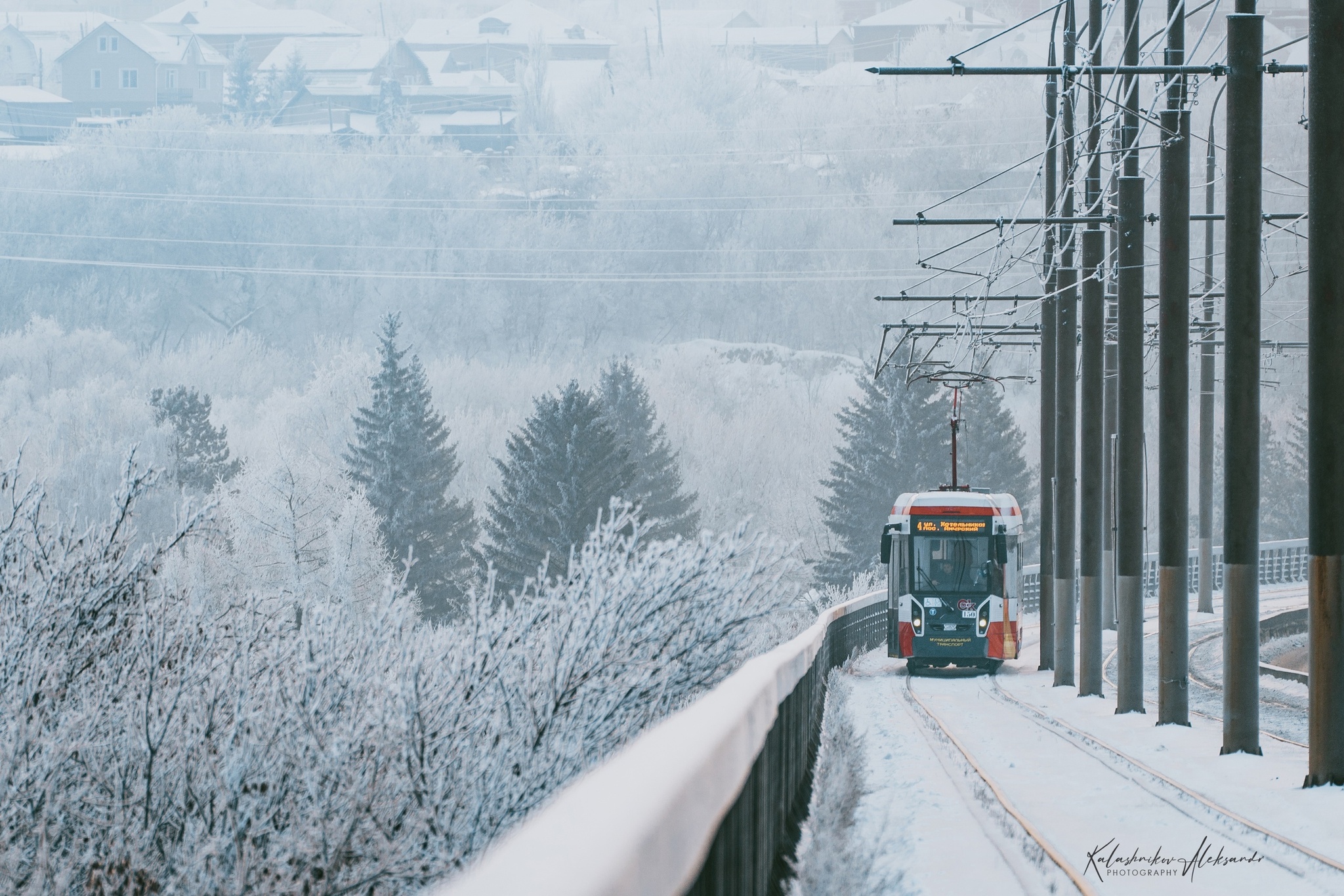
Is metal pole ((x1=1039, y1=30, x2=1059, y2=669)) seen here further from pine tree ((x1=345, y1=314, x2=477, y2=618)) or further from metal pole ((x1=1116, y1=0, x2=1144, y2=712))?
pine tree ((x1=345, y1=314, x2=477, y2=618))

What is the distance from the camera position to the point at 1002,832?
468 inches

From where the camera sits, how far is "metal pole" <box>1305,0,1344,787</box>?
12602 mm

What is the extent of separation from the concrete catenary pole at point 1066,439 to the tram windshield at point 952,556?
5.09ft

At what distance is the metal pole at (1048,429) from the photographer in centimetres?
2992

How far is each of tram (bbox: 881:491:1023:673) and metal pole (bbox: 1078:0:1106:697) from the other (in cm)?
384

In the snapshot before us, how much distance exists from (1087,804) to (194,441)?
74862mm

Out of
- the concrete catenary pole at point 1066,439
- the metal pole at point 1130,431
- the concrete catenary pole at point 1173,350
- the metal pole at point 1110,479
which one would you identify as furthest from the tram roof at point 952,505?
the concrete catenary pole at point 1173,350

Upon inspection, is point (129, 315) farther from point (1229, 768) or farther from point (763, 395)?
point (1229, 768)

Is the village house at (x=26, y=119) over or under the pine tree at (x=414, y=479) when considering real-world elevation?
over

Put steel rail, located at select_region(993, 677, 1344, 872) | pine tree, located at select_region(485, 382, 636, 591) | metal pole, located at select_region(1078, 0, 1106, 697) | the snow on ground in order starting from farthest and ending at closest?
pine tree, located at select_region(485, 382, 636, 591) → metal pole, located at select_region(1078, 0, 1106, 697) → steel rail, located at select_region(993, 677, 1344, 872) → the snow on ground

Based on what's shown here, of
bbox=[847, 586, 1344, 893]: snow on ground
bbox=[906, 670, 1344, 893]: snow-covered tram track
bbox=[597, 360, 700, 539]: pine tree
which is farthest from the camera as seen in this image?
bbox=[597, 360, 700, 539]: pine tree

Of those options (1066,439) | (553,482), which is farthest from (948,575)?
(553,482)

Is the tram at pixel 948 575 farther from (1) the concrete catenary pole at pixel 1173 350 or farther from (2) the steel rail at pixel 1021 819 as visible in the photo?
(1) the concrete catenary pole at pixel 1173 350

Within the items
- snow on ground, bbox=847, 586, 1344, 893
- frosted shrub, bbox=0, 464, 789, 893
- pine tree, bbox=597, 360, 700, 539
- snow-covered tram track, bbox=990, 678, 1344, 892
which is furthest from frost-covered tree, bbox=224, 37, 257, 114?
frosted shrub, bbox=0, 464, 789, 893
